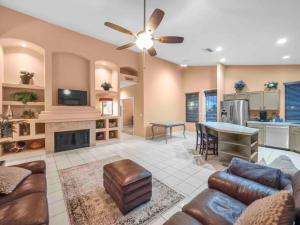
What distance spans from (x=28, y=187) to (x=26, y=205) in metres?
0.44

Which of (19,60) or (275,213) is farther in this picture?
(19,60)

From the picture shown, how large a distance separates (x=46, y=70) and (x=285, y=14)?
6070 millimetres

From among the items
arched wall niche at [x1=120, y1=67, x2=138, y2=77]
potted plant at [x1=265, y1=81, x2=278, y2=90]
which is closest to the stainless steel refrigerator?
potted plant at [x1=265, y1=81, x2=278, y2=90]

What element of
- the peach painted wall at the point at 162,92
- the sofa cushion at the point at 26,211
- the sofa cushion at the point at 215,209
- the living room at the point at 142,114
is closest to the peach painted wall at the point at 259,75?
the living room at the point at 142,114

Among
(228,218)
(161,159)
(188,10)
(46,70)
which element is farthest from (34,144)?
(188,10)

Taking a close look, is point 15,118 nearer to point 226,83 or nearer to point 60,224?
point 60,224

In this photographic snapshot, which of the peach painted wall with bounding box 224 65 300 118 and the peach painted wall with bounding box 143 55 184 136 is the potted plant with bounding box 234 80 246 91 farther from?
the peach painted wall with bounding box 143 55 184 136

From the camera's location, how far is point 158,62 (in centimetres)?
726

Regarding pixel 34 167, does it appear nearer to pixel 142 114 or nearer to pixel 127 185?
pixel 127 185

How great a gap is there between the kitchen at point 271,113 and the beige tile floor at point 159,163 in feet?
1.40

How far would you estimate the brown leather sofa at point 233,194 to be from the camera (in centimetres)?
128

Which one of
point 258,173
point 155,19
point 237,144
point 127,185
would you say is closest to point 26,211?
point 127,185

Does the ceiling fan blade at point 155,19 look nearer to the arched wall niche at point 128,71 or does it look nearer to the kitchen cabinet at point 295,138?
the arched wall niche at point 128,71

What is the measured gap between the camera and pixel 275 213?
2.77 ft
